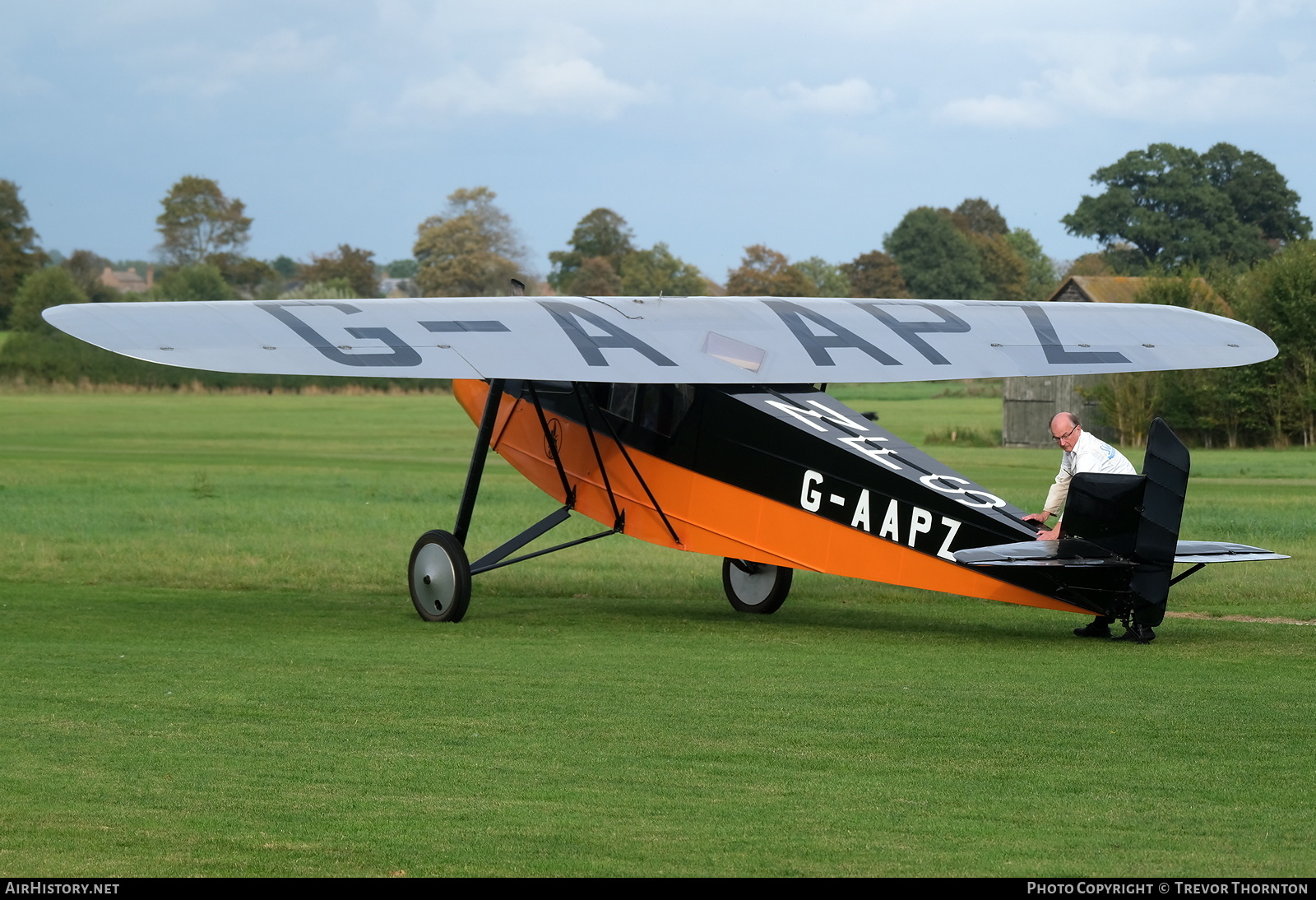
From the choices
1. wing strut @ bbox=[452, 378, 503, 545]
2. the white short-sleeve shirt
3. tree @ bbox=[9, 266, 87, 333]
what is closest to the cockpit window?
wing strut @ bbox=[452, 378, 503, 545]

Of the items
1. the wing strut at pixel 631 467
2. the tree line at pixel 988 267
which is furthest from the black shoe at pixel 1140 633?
the tree line at pixel 988 267

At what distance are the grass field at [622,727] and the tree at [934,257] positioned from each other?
11650 cm

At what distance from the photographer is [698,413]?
1338cm

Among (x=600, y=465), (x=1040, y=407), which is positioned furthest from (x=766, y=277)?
(x=600, y=465)

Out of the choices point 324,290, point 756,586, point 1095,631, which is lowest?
point 756,586

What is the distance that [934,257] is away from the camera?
443 feet

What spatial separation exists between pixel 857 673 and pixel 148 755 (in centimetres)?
479

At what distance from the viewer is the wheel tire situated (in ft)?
43.7

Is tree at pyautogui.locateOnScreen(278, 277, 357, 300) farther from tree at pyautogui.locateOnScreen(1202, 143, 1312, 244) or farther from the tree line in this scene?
tree at pyautogui.locateOnScreen(1202, 143, 1312, 244)

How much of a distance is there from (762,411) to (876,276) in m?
123

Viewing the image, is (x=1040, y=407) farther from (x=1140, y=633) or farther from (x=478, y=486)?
(x=1140, y=633)

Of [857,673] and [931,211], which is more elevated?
[931,211]
